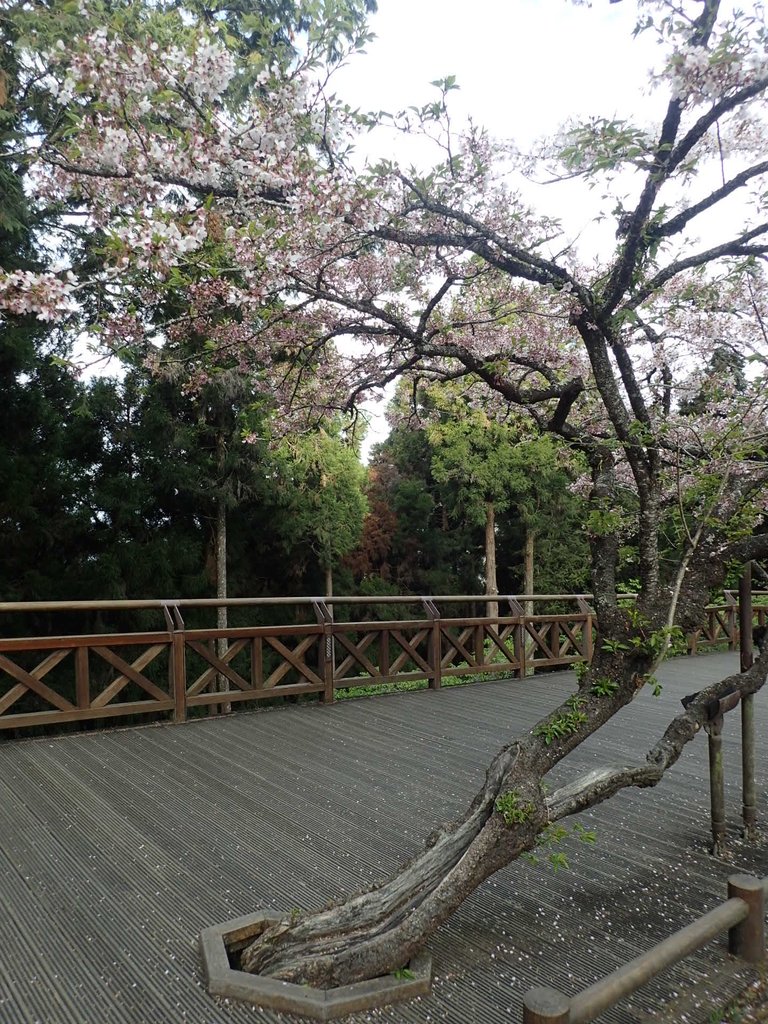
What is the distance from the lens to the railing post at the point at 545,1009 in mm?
1286

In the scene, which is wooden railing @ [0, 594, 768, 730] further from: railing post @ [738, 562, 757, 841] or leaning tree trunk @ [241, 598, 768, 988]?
leaning tree trunk @ [241, 598, 768, 988]

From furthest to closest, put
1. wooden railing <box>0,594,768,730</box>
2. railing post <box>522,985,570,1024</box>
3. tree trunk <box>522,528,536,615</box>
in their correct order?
tree trunk <box>522,528,536,615</box>, wooden railing <box>0,594,768,730</box>, railing post <box>522,985,570,1024</box>

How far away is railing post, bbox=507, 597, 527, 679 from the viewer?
6.97 metres

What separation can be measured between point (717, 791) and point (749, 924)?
913 mm

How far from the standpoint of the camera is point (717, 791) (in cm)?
274

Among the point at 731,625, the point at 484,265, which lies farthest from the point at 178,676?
the point at 731,625

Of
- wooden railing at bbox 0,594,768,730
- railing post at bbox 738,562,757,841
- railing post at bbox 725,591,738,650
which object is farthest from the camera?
railing post at bbox 725,591,738,650

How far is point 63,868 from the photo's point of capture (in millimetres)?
2490

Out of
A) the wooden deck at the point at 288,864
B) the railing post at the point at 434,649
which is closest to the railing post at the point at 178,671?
the wooden deck at the point at 288,864

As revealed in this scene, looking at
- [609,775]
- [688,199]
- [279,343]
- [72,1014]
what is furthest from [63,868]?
[688,199]

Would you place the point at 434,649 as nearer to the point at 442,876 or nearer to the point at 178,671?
the point at 178,671

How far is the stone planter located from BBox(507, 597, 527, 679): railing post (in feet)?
Answer: 17.1

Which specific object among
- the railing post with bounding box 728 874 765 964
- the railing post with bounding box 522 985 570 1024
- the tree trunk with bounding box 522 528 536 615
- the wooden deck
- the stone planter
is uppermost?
the tree trunk with bounding box 522 528 536 615

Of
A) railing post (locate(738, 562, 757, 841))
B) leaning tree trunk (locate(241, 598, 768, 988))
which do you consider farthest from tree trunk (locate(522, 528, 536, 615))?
leaning tree trunk (locate(241, 598, 768, 988))
